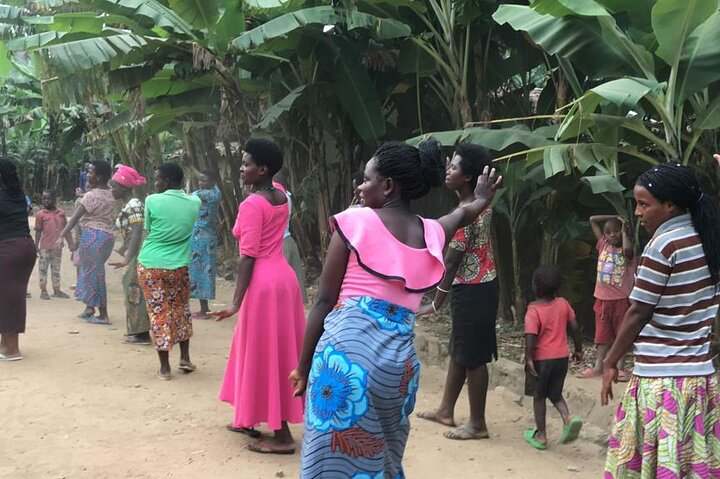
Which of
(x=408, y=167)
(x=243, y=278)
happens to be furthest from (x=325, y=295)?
(x=243, y=278)

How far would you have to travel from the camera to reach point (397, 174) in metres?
3.01

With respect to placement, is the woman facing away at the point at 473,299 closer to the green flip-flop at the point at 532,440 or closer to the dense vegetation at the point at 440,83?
the green flip-flop at the point at 532,440

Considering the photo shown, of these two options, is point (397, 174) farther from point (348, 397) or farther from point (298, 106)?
point (298, 106)

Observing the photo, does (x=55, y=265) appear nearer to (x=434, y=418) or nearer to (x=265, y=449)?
(x=265, y=449)

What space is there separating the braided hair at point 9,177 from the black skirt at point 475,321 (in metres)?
4.09

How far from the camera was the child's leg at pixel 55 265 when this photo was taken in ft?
34.4

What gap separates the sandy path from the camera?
4.57 meters

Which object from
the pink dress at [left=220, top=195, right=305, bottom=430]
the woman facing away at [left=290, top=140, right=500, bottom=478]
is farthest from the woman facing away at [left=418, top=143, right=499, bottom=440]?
the woman facing away at [left=290, top=140, right=500, bottom=478]

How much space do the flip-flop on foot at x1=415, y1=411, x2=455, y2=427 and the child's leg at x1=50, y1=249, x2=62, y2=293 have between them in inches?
267

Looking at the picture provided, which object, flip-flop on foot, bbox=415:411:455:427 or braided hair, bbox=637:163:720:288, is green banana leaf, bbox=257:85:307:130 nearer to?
flip-flop on foot, bbox=415:411:455:427

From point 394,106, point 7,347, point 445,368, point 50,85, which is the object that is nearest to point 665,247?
point 445,368

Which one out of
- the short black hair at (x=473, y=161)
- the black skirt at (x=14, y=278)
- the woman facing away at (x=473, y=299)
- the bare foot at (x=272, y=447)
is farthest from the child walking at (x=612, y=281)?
the black skirt at (x=14, y=278)

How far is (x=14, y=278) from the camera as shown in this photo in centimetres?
684

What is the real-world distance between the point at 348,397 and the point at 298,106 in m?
6.60
